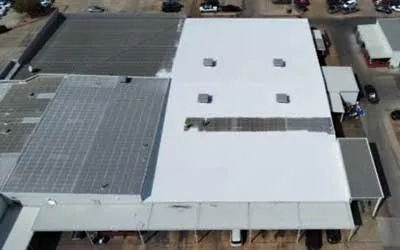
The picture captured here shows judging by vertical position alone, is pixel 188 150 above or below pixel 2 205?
above

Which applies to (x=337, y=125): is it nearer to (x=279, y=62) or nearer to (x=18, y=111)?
(x=279, y=62)

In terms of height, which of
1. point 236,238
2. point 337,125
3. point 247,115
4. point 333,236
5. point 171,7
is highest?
point 171,7

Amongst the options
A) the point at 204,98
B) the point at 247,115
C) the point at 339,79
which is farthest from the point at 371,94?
the point at 204,98

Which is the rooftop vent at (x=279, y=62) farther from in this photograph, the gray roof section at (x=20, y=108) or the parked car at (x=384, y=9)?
the gray roof section at (x=20, y=108)

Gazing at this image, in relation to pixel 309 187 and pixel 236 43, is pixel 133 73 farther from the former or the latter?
pixel 309 187

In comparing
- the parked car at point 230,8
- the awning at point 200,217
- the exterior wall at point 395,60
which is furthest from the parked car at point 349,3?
the awning at point 200,217
